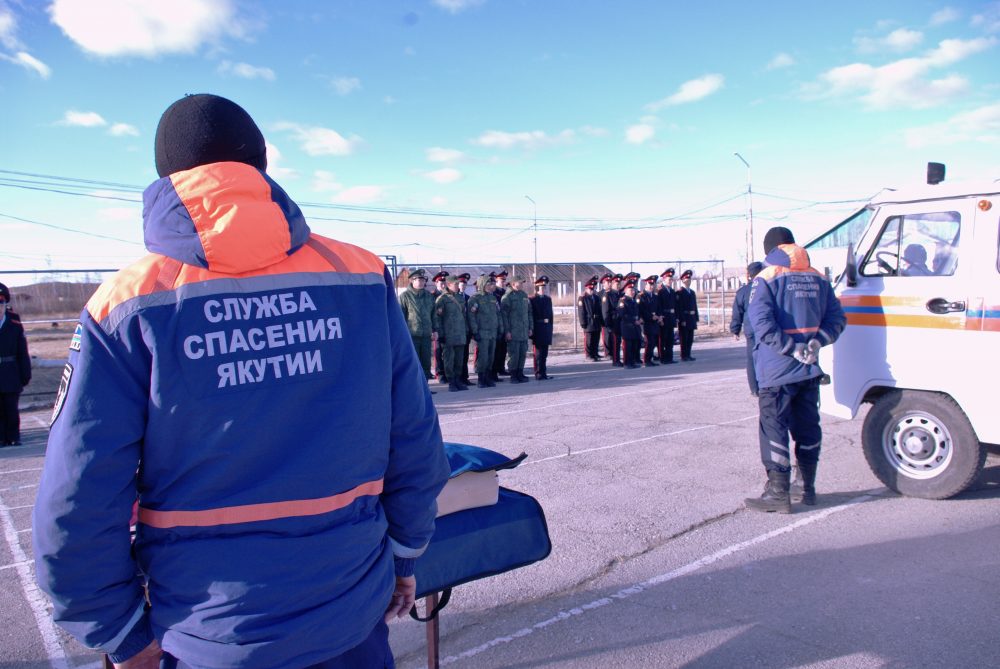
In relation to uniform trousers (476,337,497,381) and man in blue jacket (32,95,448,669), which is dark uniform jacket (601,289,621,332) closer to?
uniform trousers (476,337,497,381)

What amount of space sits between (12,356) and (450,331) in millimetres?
6876

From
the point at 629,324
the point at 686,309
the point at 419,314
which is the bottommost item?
the point at 629,324

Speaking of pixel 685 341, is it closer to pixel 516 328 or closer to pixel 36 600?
pixel 516 328

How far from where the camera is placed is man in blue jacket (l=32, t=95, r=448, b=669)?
1469mm

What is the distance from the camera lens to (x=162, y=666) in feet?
5.24

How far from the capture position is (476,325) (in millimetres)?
13898

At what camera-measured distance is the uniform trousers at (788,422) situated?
5.29m

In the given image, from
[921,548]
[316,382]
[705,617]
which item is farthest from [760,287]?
[316,382]

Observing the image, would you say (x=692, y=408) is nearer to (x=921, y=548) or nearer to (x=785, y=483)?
(x=785, y=483)

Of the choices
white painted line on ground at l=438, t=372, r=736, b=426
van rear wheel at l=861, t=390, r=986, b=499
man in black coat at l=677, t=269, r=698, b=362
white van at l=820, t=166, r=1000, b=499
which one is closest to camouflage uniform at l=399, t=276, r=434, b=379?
white painted line on ground at l=438, t=372, r=736, b=426

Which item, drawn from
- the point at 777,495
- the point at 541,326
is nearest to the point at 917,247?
the point at 777,495

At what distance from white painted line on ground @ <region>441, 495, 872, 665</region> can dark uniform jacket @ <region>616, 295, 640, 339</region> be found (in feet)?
34.1

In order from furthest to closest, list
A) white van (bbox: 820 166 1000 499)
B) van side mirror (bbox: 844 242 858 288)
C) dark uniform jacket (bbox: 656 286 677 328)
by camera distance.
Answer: dark uniform jacket (bbox: 656 286 677 328), van side mirror (bbox: 844 242 858 288), white van (bbox: 820 166 1000 499)

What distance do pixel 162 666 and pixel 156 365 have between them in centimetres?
69
